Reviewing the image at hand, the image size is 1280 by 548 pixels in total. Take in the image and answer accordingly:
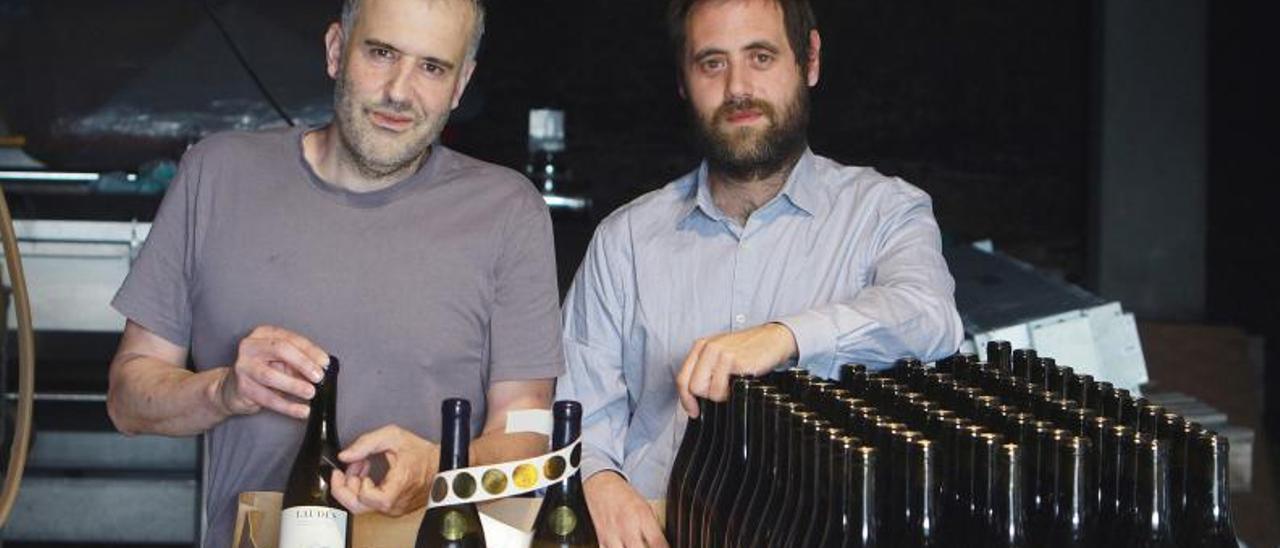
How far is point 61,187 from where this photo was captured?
16.8 feet

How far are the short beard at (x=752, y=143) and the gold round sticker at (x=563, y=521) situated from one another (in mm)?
885

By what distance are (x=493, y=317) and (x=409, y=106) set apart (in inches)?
12.7

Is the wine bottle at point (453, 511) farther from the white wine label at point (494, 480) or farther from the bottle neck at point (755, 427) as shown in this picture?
the bottle neck at point (755, 427)

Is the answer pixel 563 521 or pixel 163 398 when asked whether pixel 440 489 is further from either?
pixel 163 398

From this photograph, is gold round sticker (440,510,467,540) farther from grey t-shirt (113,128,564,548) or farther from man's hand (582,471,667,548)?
grey t-shirt (113,128,564,548)

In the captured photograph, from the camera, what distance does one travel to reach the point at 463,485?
1.57 metres

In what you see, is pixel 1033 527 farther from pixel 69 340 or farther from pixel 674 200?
pixel 69 340

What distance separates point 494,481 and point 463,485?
32mm

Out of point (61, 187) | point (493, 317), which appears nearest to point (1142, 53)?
point (61, 187)

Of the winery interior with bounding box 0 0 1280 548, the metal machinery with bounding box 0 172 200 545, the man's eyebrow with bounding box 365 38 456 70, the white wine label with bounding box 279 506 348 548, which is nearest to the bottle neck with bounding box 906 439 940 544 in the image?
the white wine label with bounding box 279 506 348 548

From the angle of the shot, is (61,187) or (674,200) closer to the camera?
(674,200)

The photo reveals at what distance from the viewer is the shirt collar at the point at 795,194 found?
2633mm

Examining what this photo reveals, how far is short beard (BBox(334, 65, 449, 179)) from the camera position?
2.14m

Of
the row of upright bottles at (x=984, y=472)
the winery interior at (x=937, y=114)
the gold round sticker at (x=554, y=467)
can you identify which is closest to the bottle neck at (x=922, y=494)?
the row of upright bottles at (x=984, y=472)
